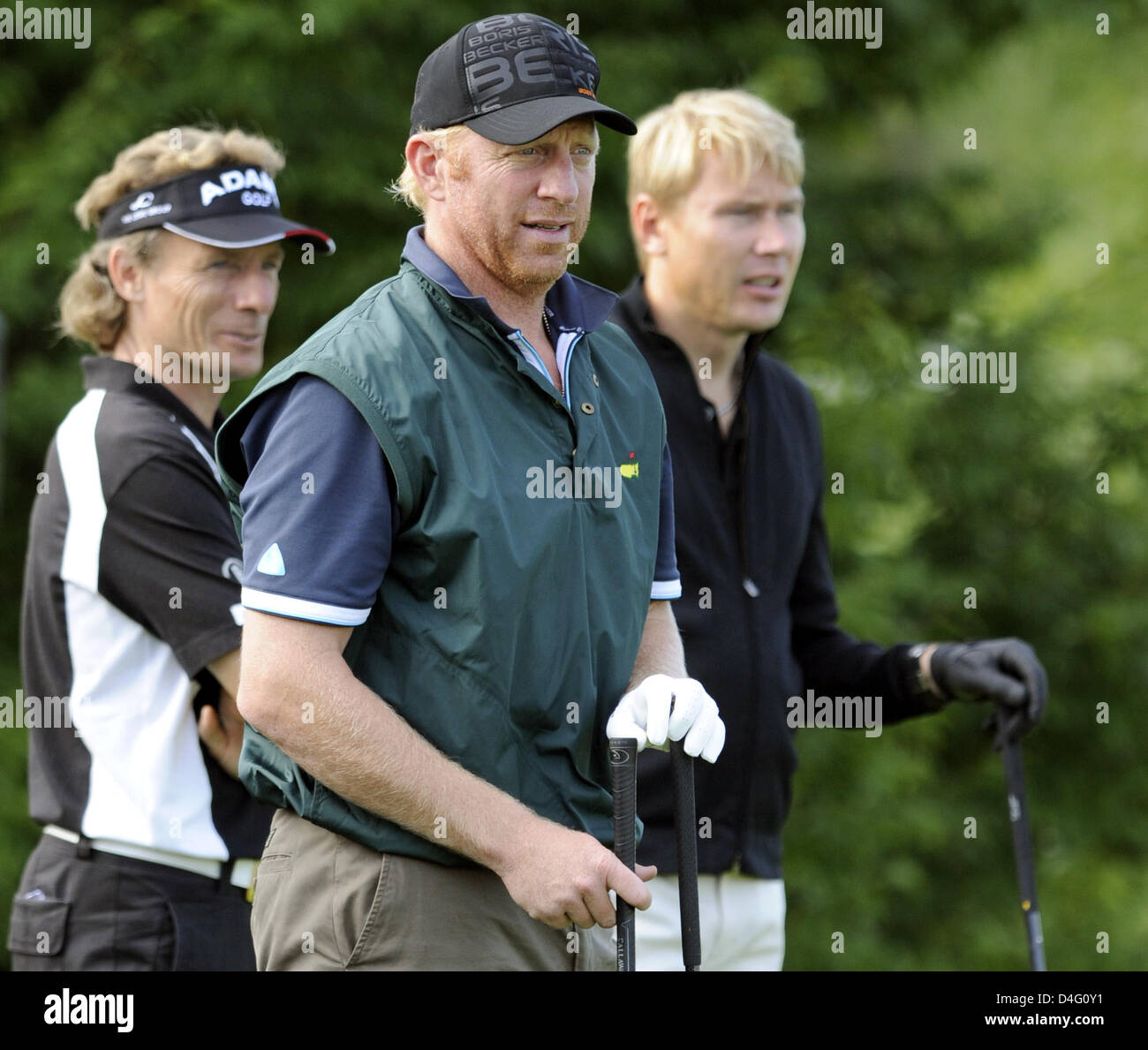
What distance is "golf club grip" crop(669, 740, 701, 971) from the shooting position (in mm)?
2592

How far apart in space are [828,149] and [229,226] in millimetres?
4984

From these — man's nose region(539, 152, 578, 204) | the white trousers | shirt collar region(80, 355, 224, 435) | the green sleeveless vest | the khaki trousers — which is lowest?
the white trousers

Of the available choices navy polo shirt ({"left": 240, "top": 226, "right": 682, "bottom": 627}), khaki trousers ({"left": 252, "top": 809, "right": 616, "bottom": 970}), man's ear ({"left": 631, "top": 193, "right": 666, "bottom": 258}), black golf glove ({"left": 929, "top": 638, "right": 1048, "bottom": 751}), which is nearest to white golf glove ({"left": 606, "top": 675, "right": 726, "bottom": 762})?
khaki trousers ({"left": 252, "top": 809, "right": 616, "bottom": 970})

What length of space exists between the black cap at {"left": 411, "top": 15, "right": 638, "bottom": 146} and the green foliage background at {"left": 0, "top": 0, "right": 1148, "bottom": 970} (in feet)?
12.2

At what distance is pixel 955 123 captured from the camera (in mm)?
10617

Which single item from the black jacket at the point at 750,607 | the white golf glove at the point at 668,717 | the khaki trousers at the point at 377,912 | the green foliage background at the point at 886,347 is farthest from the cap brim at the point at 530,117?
the green foliage background at the point at 886,347

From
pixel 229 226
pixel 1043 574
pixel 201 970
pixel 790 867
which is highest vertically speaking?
pixel 229 226

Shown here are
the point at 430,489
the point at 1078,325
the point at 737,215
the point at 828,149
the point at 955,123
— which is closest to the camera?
the point at 430,489

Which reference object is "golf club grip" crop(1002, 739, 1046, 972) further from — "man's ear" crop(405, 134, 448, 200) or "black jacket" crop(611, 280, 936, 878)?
"man's ear" crop(405, 134, 448, 200)

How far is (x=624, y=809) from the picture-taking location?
243 centimetres

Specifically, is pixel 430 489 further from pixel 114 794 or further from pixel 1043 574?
pixel 1043 574

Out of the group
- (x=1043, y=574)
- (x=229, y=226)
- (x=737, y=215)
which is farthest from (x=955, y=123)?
(x=229, y=226)

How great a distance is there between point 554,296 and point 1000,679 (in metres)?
1.50
